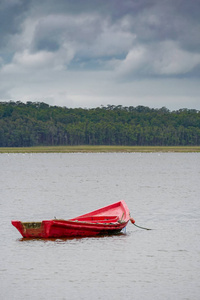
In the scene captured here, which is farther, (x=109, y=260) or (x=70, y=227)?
(x=70, y=227)

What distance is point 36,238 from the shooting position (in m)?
32.7

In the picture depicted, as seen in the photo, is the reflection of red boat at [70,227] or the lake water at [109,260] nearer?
the lake water at [109,260]

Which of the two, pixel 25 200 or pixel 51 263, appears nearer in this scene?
pixel 51 263

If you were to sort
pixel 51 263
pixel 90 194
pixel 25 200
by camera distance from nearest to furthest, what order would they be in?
pixel 51 263 → pixel 25 200 → pixel 90 194

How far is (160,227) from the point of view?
127ft

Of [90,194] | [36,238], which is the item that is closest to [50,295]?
[36,238]

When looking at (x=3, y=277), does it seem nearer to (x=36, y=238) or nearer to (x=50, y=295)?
(x=50, y=295)

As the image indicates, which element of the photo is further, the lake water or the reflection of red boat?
the reflection of red boat

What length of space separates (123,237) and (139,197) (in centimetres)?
2443

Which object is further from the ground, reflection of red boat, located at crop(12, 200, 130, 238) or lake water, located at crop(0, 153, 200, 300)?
reflection of red boat, located at crop(12, 200, 130, 238)

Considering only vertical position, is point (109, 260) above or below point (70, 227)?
below

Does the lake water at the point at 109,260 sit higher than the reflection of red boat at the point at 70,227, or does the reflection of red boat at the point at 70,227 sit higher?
the reflection of red boat at the point at 70,227

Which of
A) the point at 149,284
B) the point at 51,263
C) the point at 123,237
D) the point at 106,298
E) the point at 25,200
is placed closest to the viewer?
the point at 106,298

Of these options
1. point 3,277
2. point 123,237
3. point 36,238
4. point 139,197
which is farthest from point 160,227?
→ point 139,197
